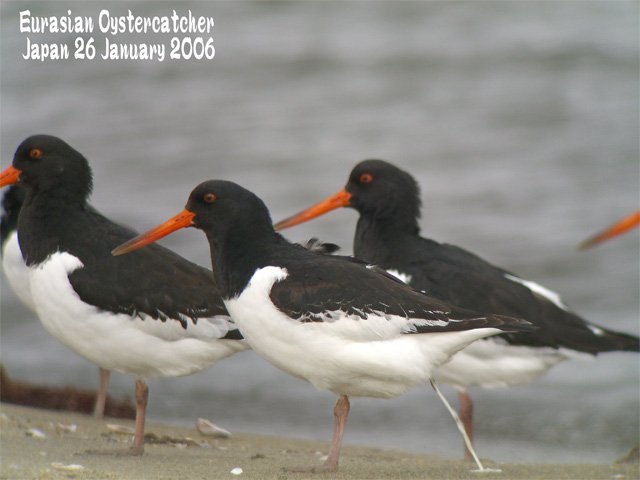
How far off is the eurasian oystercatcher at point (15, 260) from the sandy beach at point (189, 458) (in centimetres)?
26

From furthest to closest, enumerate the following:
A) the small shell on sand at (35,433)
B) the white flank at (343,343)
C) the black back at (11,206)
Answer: the black back at (11,206)
the small shell on sand at (35,433)
the white flank at (343,343)

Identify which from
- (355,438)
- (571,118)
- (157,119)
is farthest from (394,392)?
(157,119)

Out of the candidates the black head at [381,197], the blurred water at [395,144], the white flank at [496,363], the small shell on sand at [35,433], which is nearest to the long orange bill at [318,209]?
the black head at [381,197]

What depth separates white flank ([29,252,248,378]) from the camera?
474 cm

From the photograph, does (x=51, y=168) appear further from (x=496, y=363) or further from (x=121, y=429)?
(x=496, y=363)

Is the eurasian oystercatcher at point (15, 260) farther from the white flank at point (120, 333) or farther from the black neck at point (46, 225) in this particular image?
the white flank at point (120, 333)

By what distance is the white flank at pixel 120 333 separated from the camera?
4742 millimetres

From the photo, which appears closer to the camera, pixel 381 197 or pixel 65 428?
pixel 65 428

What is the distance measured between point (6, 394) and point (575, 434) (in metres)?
5.04

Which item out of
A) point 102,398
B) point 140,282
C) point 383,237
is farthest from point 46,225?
point 383,237

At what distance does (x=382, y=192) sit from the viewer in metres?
6.32

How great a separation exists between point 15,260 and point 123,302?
2.18 m

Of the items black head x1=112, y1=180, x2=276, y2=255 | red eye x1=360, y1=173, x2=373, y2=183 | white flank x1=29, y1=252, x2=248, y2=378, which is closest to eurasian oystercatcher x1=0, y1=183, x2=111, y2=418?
white flank x1=29, y1=252, x2=248, y2=378

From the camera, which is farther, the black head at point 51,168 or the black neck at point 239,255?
the black head at point 51,168
